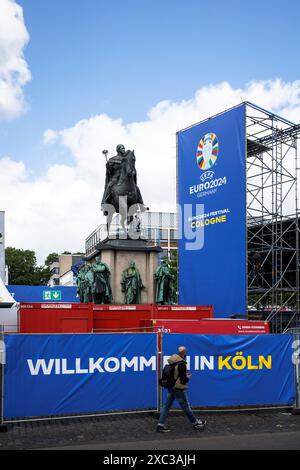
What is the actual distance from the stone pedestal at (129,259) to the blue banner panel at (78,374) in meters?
9.11

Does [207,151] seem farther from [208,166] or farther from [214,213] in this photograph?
[214,213]

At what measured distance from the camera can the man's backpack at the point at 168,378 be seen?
8.75 metres

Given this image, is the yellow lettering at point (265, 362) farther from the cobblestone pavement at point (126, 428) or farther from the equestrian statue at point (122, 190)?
the equestrian statue at point (122, 190)

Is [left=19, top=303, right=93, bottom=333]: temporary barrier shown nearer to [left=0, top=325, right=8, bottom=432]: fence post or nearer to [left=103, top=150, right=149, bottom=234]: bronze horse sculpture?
[left=103, top=150, right=149, bottom=234]: bronze horse sculpture

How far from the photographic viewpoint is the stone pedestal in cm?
1886

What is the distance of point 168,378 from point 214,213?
16.2 m

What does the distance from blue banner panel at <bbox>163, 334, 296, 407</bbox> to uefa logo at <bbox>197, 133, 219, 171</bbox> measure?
15200mm

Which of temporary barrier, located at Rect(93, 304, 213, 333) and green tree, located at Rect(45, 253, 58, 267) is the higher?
green tree, located at Rect(45, 253, 58, 267)

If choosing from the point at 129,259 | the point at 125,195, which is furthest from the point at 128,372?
the point at 125,195

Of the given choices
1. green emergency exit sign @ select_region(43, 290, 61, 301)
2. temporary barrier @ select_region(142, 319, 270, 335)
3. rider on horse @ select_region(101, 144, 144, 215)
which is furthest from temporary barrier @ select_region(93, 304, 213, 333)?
green emergency exit sign @ select_region(43, 290, 61, 301)

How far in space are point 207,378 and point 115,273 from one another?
9.28 metres

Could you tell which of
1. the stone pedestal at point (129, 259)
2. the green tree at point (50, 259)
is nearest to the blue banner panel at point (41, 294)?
the stone pedestal at point (129, 259)

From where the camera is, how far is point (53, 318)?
16.1 meters
